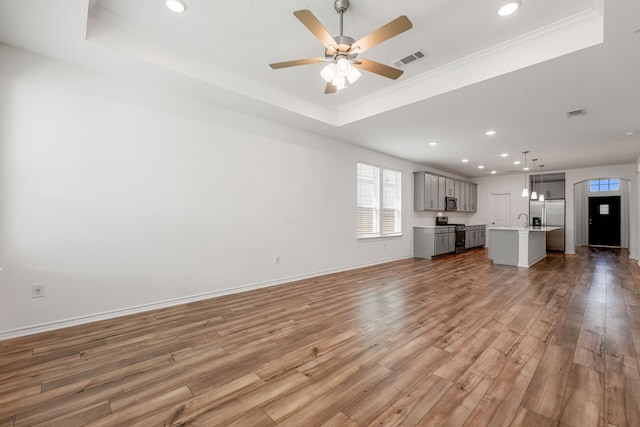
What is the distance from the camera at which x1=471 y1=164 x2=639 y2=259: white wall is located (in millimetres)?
7934

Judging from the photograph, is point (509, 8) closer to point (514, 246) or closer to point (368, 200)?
point (368, 200)

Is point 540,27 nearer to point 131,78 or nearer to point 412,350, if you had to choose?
point 412,350

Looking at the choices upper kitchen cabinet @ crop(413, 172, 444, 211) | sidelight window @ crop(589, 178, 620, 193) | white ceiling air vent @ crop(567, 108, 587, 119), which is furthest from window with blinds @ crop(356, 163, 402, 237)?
sidelight window @ crop(589, 178, 620, 193)

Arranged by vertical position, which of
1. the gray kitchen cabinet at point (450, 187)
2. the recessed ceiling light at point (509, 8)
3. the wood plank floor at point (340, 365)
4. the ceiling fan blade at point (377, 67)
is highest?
the recessed ceiling light at point (509, 8)

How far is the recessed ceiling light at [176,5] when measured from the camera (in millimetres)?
2503

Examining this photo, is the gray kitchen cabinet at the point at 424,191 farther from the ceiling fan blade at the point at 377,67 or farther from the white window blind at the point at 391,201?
the ceiling fan blade at the point at 377,67

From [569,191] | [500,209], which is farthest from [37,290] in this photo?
[569,191]

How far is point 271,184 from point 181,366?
304 cm

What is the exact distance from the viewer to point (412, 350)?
8.03 ft

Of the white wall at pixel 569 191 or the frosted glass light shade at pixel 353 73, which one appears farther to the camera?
the white wall at pixel 569 191

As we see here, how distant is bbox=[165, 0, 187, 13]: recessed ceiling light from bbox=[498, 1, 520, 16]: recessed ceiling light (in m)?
2.90

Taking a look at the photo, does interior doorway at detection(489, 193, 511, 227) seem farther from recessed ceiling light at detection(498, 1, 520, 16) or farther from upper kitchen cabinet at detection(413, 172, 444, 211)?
recessed ceiling light at detection(498, 1, 520, 16)

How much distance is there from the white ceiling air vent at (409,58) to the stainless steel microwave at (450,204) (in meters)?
6.32

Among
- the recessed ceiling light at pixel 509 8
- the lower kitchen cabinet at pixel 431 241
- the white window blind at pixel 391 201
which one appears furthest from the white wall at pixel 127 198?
the lower kitchen cabinet at pixel 431 241
